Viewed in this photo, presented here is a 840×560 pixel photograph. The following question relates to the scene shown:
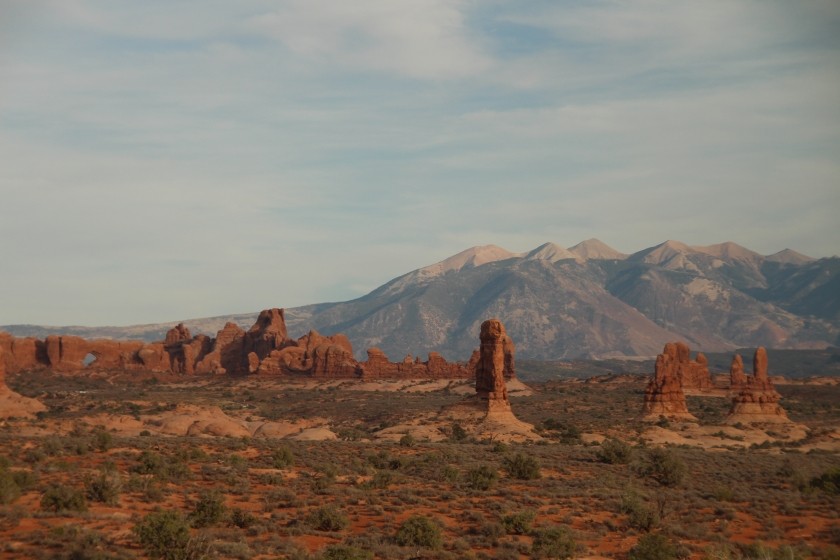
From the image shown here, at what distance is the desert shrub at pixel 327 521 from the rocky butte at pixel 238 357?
85795 millimetres

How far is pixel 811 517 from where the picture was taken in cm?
2978

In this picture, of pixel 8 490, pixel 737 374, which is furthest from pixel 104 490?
pixel 737 374

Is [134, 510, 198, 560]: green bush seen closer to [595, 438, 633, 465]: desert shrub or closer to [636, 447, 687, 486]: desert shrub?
[636, 447, 687, 486]: desert shrub

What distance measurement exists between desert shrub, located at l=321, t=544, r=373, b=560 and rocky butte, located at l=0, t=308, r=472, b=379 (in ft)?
296

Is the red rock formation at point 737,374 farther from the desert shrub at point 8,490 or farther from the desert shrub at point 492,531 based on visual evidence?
the desert shrub at point 8,490

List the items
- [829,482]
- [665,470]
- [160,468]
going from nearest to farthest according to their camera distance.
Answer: [160,468], [829,482], [665,470]

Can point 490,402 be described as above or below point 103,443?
below

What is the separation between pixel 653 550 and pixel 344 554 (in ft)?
24.4

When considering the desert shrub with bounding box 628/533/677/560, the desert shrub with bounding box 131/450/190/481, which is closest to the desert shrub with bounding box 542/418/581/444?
the desert shrub with bounding box 131/450/190/481

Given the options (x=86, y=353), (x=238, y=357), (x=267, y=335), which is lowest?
(x=238, y=357)

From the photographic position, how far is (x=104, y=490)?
2831 cm

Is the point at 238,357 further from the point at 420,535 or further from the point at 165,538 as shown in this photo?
the point at 165,538

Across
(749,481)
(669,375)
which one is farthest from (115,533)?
(669,375)

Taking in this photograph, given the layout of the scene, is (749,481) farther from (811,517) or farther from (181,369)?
(181,369)
